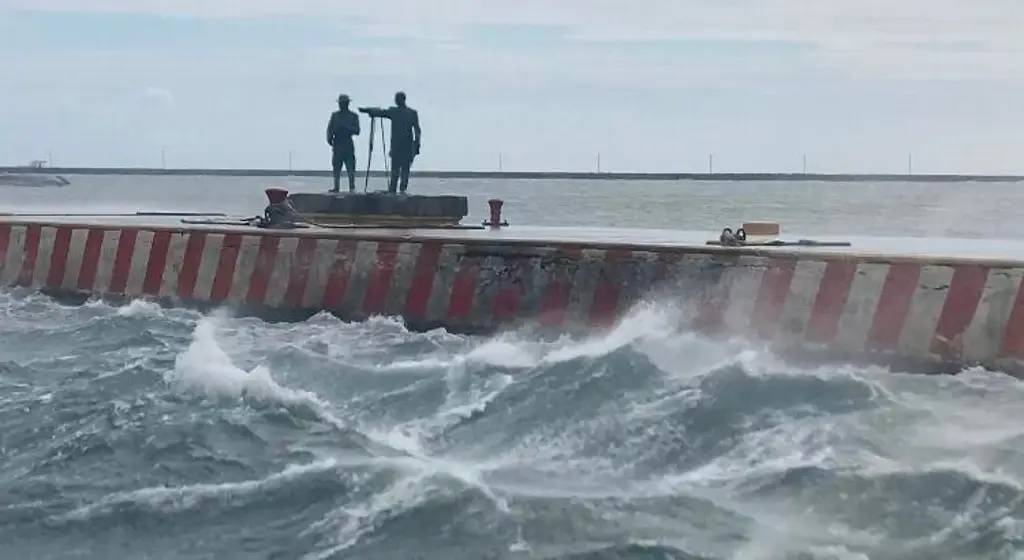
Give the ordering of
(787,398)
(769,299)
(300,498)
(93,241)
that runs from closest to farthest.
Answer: (300,498) < (787,398) < (769,299) < (93,241)

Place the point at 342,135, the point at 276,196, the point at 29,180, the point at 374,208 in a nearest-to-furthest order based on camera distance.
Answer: the point at 276,196 → the point at 374,208 → the point at 342,135 → the point at 29,180

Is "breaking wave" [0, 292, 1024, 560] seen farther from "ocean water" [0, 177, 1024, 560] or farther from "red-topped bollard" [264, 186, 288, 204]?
"red-topped bollard" [264, 186, 288, 204]

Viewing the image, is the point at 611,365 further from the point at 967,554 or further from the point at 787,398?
the point at 967,554

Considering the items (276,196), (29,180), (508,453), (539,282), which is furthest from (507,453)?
(29,180)

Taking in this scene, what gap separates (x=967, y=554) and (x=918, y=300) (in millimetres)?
4310

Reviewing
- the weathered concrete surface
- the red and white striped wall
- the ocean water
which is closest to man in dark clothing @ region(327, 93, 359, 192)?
the red and white striped wall

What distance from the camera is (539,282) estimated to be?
13086 mm

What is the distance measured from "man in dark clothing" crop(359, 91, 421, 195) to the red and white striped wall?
5.39 meters

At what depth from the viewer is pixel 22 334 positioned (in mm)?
14172

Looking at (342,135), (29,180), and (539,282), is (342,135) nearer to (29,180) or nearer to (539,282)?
(539,282)

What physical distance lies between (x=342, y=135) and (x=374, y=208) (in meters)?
2.15

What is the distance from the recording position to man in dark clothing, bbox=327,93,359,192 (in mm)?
20859

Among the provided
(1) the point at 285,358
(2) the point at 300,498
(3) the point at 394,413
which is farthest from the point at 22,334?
(2) the point at 300,498

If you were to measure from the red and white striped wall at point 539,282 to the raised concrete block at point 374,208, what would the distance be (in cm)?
377
